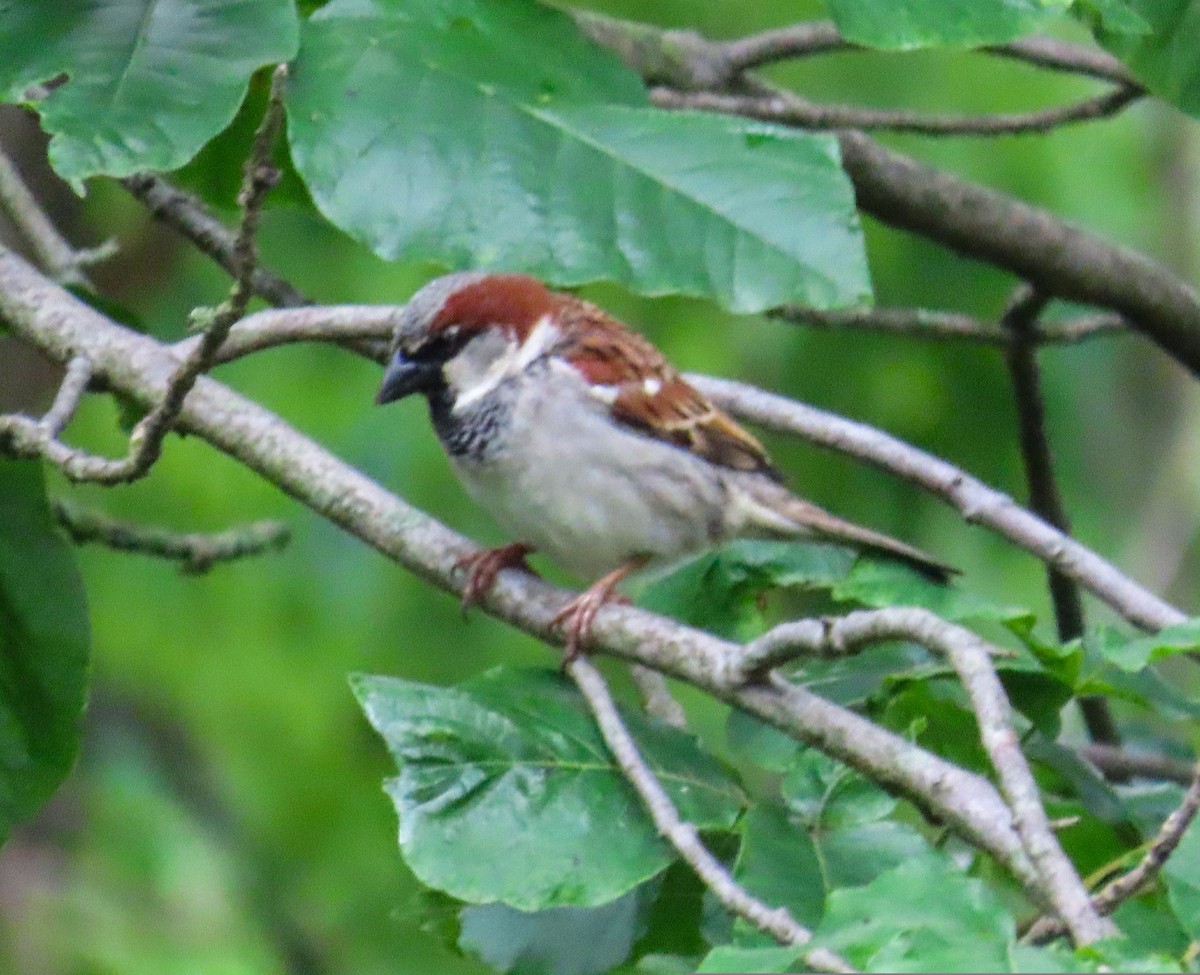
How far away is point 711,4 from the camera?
504 centimetres

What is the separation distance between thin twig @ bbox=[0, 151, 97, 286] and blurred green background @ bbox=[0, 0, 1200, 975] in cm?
185

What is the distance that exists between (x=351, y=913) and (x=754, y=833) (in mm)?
3421

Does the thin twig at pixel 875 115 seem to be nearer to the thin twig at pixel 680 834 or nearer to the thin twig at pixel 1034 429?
the thin twig at pixel 1034 429

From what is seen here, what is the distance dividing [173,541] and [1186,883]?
1940 millimetres

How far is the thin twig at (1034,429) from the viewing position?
3250 millimetres

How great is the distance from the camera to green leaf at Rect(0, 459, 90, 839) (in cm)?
248

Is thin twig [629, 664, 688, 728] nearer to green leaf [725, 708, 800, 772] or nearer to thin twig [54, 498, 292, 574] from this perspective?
green leaf [725, 708, 800, 772]

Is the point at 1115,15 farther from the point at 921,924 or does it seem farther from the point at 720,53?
the point at 921,924

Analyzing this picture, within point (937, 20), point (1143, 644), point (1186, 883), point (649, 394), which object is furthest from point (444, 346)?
point (1186, 883)

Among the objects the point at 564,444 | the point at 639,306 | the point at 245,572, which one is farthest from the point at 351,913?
the point at 564,444

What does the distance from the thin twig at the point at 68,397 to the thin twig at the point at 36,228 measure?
0.58 meters

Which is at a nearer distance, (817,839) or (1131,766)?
(817,839)

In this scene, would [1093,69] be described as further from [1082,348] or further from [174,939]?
[174,939]

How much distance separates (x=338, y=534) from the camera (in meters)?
5.53
